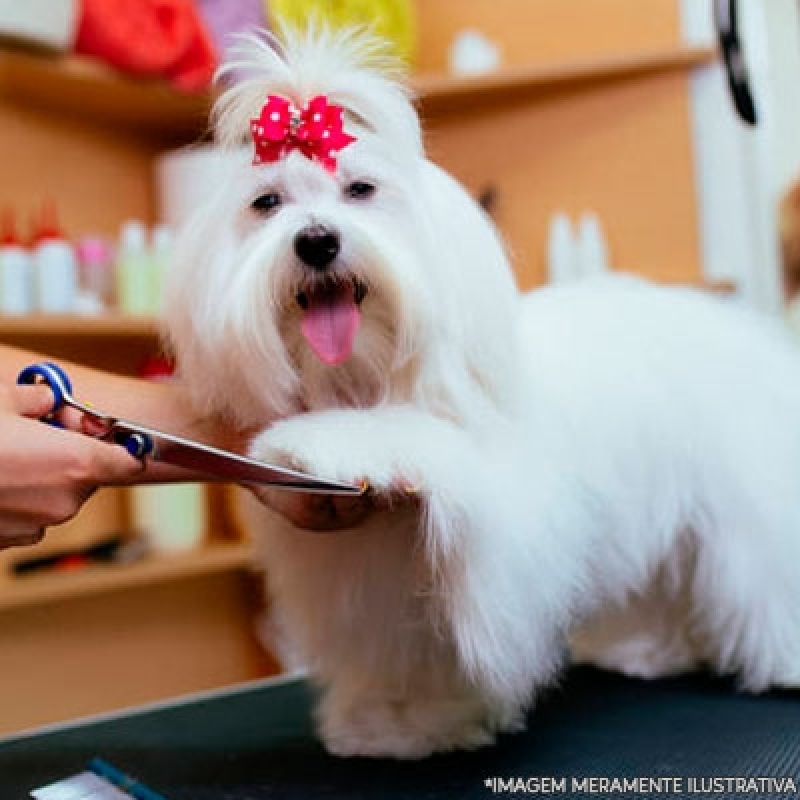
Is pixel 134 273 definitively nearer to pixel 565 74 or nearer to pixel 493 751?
pixel 565 74

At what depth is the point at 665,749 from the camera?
107cm

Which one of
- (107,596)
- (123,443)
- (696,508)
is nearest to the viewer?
(123,443)

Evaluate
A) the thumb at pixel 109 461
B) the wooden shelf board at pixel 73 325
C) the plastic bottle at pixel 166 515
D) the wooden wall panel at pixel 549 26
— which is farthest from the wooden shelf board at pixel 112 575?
the wooden wall panel at pixel 549 26

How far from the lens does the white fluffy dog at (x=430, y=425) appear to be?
3.02ft

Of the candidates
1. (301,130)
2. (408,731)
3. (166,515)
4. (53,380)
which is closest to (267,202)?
(301,130)

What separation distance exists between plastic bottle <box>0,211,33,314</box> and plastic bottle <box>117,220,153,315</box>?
0.61 ft

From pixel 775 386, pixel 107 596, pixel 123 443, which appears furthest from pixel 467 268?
pixel 107 596

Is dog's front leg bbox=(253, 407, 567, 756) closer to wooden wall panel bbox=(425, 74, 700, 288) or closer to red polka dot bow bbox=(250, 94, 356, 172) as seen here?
red polka dot bow bbox=(250, 94, 356, 172)

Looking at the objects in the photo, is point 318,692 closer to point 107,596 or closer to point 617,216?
point 107,596

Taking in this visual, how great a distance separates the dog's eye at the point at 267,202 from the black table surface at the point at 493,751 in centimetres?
54

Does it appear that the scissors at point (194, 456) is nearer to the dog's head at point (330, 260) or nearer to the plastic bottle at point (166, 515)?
the dog's head at point (330, 260)

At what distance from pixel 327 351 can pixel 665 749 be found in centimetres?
53

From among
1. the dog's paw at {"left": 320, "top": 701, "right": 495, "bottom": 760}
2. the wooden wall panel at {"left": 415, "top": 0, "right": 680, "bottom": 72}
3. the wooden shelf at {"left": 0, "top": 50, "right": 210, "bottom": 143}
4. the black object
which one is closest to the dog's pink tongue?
the dog's paw at {"left": 320, "top": 701, "right": 495, "bottom": 760}

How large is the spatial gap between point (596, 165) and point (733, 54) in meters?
1.10
